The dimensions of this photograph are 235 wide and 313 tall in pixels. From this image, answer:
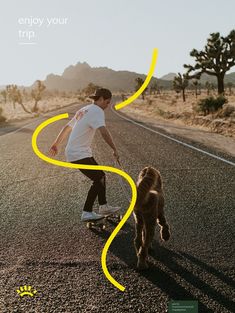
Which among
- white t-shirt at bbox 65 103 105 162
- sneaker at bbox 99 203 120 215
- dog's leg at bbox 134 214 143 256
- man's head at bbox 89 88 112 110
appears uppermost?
man's head at bbox 89 88 112 110

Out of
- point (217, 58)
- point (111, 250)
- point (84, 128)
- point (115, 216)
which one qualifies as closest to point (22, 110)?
point (217, 58)

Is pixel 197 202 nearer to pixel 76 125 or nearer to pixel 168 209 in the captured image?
pixel 168 209

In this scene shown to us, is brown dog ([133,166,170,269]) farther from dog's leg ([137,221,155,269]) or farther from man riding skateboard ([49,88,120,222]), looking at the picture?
man riding skateboard ([49,88,120,222])

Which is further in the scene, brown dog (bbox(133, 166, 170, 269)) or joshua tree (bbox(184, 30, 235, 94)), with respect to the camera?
joshua tree (bbox(184, 30, 235, 94))

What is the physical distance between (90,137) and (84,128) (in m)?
0.20

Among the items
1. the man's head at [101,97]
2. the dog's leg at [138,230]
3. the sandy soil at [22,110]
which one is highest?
the man's head at [101,97]

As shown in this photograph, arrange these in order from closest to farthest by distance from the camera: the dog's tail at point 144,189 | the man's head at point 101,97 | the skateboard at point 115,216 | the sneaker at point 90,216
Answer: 1. the dog's tail at point 144,189
2. the man's head at point 101,97
3. the sneaker at point 90,216
4. the skateboard at point 115,216

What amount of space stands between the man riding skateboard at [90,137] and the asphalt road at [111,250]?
1.15ft

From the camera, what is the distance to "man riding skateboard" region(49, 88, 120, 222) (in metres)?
5.22

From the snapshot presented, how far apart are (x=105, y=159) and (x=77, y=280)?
7.29 meters

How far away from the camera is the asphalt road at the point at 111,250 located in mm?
3627

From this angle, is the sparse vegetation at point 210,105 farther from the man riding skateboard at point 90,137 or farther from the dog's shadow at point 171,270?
the dog's shadow at point 171,270

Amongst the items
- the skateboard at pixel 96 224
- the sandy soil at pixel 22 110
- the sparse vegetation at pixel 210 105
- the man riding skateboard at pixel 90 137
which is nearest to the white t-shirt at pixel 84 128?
the man riding skateboard at pixel 90 137

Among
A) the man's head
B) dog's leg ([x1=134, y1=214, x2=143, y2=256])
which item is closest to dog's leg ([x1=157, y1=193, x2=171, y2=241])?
→ dog's leg ([x1=134, y1=214, x2=143, y2=256])
